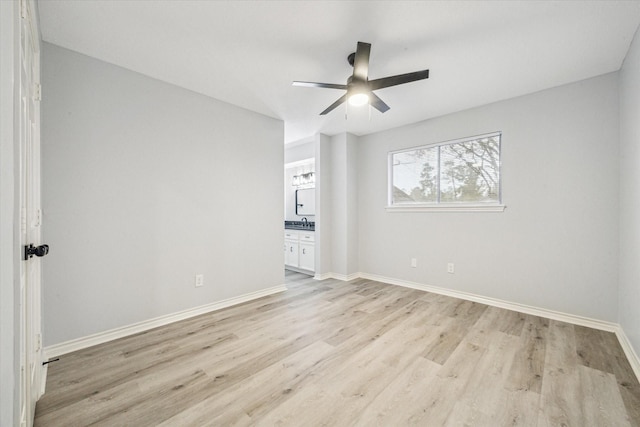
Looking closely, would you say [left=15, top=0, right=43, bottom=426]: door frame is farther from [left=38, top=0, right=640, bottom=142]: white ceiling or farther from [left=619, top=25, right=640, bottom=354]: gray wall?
[left=619, top=25, right=640, bottom=354]: gray wall

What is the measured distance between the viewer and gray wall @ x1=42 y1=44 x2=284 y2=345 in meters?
2.13

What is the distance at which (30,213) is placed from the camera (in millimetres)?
1416

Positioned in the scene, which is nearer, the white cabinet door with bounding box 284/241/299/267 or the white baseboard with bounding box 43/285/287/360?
the white baseboard with bounding box 43/285/287/360

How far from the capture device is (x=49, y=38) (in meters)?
2.05

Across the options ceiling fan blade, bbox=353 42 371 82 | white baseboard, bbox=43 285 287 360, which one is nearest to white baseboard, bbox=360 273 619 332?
white baseboard, bbox=43 285 287 360

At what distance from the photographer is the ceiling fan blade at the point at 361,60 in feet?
5.97

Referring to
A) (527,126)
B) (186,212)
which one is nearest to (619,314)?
(527,126)

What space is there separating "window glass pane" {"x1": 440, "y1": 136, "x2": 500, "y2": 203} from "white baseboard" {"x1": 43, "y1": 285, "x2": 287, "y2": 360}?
3011 millimetres

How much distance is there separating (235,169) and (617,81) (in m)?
4.02

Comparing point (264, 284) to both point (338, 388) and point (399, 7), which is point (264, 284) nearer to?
point (338, 388)

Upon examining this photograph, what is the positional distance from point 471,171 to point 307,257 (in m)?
2.96

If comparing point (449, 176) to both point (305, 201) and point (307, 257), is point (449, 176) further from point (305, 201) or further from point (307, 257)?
point (305, 201)

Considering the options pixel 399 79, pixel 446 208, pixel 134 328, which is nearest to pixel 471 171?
pixel 446 208

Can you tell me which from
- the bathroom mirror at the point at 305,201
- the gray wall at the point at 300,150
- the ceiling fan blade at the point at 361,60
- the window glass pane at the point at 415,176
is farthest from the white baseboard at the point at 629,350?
the bathroom mirror at the point at 305,201
